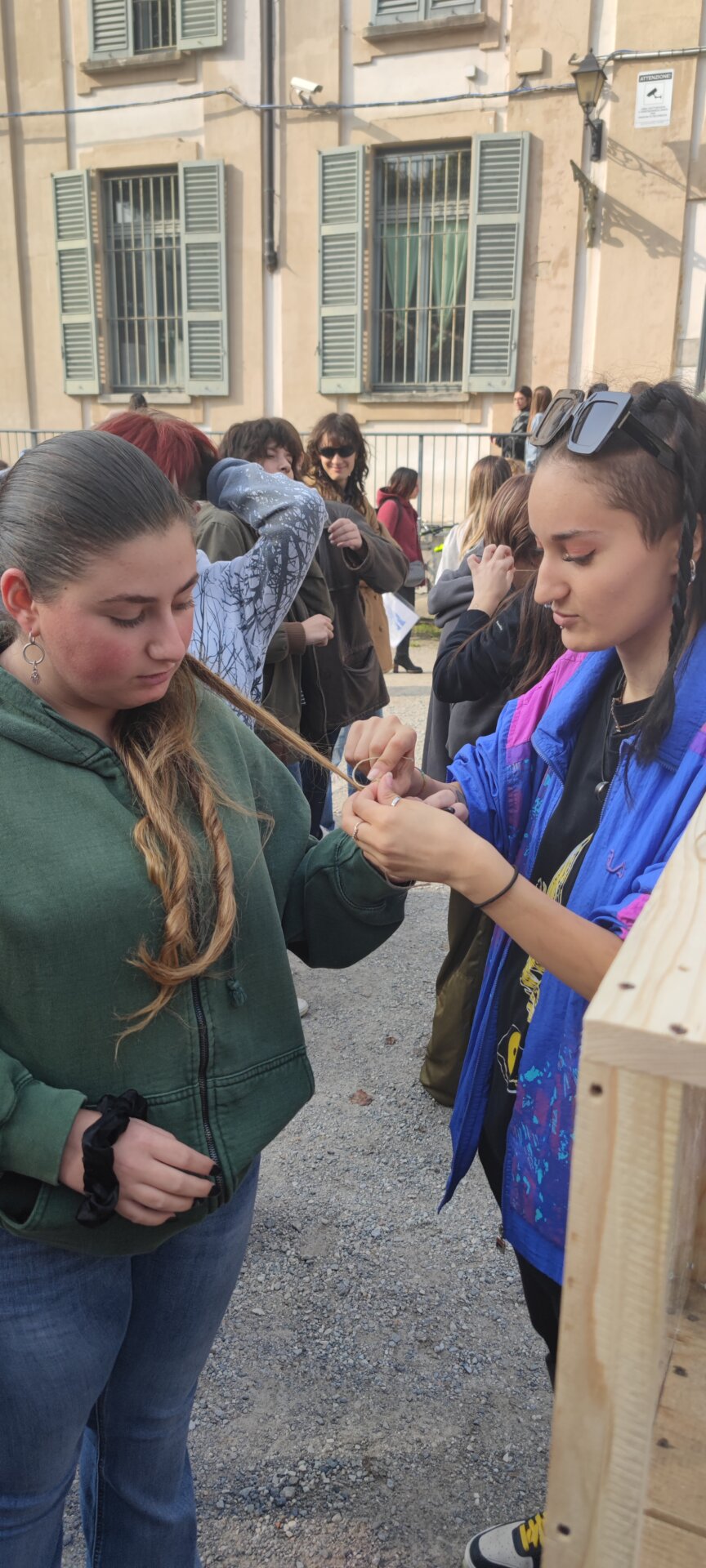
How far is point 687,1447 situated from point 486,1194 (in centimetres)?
215

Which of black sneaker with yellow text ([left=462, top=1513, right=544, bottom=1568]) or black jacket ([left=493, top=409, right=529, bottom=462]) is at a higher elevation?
black jacket ([left=493, top=409, right=529, bottom=462])

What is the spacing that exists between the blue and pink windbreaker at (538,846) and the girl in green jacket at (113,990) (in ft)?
1.08

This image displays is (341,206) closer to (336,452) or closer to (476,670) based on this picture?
(336,452)

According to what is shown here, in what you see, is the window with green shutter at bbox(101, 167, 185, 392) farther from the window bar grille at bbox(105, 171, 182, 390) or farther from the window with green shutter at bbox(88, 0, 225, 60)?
the window with green shutter at bbox(88, 0, 225, 60)

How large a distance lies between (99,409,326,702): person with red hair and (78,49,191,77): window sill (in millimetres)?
11055

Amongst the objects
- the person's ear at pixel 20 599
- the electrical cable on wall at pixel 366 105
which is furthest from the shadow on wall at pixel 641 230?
the person's ear at pixel 20 599

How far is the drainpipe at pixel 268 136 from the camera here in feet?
35.2

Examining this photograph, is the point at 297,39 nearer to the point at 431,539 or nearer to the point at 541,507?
the point at 431,539

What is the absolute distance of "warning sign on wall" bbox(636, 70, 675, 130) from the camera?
951 centimetres

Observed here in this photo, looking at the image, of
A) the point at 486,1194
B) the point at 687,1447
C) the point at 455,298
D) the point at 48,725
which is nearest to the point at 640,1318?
the point at 687,1447

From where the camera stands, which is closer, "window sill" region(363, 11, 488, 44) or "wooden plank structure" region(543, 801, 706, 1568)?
"wooden plank structure" region(543, 801, 706, 1568)

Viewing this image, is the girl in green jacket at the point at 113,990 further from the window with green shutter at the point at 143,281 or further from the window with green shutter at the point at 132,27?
the window with green shutter at the point at 132,27

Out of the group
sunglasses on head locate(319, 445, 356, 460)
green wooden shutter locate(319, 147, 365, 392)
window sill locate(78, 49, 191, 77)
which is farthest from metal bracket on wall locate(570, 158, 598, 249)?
sunglasses on head locate(319, 445, 356, 460)

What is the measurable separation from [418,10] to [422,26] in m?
0.18
